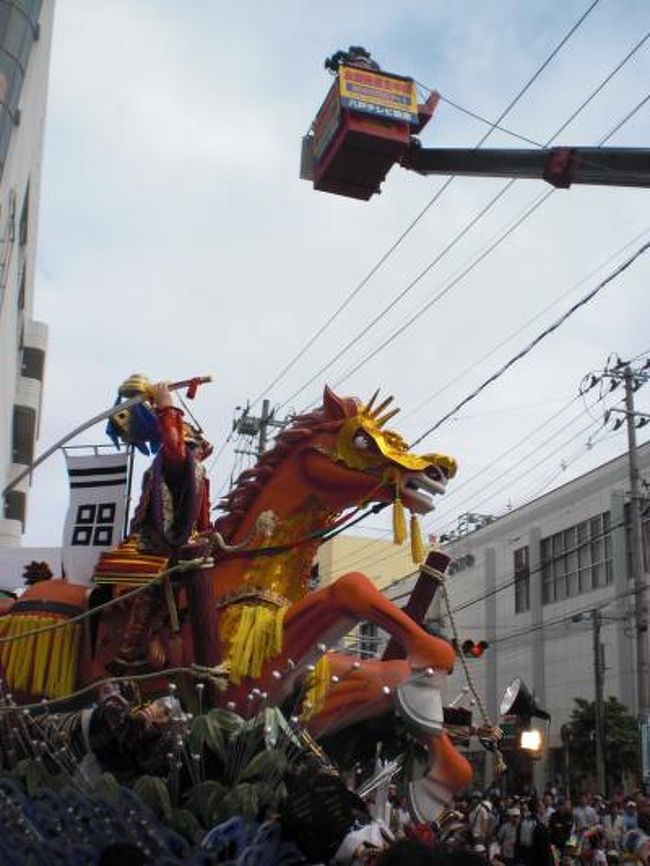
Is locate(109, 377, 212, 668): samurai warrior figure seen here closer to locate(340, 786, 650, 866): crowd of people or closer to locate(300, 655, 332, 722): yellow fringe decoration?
locate(300, 655, 332, 722): yellow fringe decoration

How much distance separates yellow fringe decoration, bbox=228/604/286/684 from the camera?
7074 mm

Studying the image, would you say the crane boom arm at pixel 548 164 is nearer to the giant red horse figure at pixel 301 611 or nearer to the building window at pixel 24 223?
the giant red horse figure at pixel 301 611

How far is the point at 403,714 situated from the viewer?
6.85m

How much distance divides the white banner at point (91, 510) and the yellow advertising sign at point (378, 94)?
317 cm

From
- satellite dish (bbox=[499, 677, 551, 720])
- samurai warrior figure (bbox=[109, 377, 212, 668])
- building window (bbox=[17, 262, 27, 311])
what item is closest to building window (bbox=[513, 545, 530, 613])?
building window (bbox=[17, 262, 27, 311])

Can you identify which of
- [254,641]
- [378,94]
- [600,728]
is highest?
[378,94]

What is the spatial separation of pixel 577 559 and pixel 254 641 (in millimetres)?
21220

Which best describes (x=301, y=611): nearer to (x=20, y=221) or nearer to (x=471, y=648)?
(x=471, y=648)

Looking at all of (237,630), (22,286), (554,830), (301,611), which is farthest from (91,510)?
(22,286)

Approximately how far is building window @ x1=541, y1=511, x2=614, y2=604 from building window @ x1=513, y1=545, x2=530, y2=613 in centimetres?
75

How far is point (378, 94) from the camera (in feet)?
25.0

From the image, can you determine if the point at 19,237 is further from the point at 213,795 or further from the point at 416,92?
the point at 213,795

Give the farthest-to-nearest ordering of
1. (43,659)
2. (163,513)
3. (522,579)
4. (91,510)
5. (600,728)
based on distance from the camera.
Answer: (522,579) → (600,728) → (91,510) → (43,659) → (163,513)

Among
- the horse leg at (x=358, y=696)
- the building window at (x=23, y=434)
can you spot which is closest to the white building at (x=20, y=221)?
A: the building window at (x=23, y=434)
